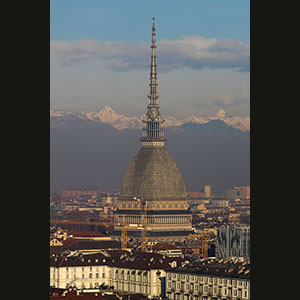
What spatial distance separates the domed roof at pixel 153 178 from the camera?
112062 mm

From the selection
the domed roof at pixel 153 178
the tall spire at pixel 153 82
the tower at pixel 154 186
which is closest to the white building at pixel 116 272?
the tower at pixel 154 186

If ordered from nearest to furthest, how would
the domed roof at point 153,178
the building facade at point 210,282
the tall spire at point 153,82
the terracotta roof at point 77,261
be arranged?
1. the building facade at point 210,282
2. the terracotta roof at point 77,261
3. the tall spire at point 153,82
4. the domed roof at point 153,178

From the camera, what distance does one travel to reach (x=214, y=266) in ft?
185

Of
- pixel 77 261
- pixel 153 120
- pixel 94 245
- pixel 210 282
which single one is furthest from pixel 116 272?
pixel 153 120

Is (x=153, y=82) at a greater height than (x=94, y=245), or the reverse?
(x=153, y=82)

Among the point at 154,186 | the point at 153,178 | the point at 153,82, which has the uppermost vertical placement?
the point at 153,82

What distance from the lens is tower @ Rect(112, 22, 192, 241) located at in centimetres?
10838

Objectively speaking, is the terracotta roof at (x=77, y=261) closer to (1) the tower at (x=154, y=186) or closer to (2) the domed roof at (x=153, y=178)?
(1) the tower at (x=154, y=186)

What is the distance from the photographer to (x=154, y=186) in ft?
370

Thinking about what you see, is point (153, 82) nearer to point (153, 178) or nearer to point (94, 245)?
point (153, 178)

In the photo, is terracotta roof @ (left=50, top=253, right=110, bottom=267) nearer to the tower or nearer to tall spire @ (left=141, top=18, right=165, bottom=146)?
the tower

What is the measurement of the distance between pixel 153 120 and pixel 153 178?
5.02 meters
